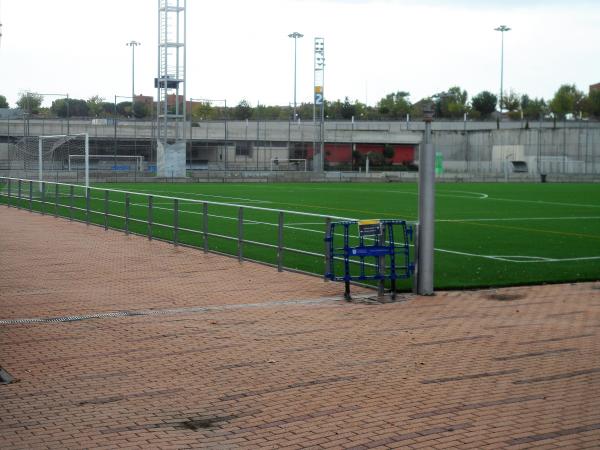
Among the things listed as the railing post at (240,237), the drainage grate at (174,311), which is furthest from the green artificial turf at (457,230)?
the drainage grate at (174,311)

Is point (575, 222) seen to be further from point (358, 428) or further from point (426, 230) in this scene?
point (358, 428)

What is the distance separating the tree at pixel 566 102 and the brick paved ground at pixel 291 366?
115 meters

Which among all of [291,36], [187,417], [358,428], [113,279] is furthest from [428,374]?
[291,36]

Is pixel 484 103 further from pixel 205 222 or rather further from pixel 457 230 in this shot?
pixel 205 222

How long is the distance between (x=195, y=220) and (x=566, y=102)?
10897cm

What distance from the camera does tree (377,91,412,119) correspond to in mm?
129425

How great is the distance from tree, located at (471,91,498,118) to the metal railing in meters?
107

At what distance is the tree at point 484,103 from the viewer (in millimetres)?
135875

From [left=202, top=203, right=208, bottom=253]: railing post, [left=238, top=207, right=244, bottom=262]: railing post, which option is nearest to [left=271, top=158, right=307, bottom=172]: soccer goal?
[left=202, top=203, right=208, bottom=253]: railing post

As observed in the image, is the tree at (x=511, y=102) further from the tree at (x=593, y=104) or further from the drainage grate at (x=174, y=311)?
the drainage grate at (x=174, y=311)

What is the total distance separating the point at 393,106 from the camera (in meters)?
138

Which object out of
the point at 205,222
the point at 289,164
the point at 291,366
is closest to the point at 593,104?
the point at 289,164

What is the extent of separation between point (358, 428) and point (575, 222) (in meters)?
23.5

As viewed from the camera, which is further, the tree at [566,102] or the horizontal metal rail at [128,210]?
the tree at [566,102]
